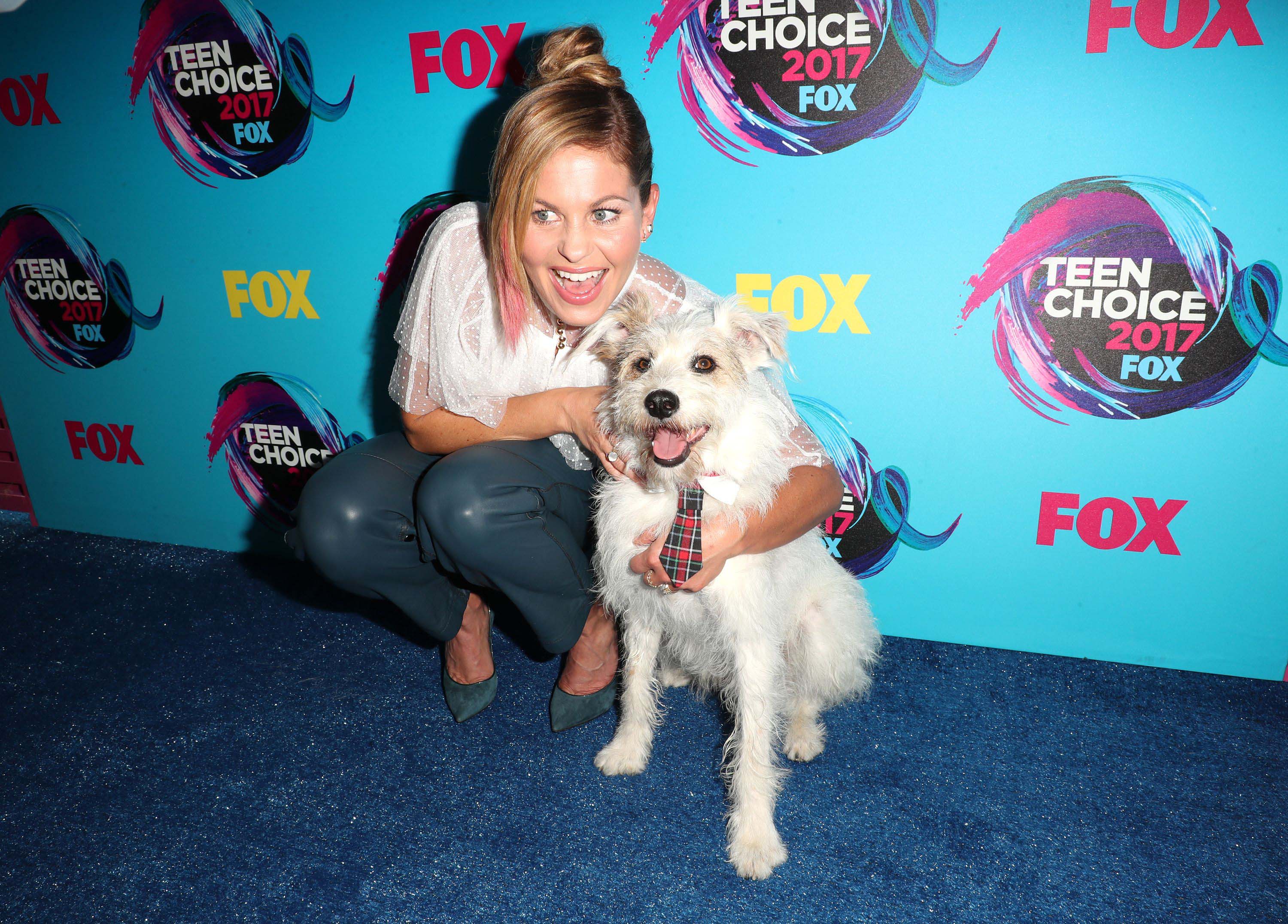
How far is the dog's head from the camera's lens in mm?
1693

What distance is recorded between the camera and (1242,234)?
6.96 ft

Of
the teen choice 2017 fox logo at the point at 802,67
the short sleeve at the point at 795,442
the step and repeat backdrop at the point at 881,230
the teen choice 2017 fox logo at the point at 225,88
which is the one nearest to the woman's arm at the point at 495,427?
the short sleeve at the point at 795,442

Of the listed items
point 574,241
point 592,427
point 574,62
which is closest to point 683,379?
point 592,427

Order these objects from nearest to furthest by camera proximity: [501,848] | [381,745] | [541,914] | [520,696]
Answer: [541,914] → [501,848] → [381,745] → [520,696]

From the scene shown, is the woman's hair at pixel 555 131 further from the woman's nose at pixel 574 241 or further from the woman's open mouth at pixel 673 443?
the woman's open mouth at pixel 673 443

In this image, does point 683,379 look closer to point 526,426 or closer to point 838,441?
point 526,426

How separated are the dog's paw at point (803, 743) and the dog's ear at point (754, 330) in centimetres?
115

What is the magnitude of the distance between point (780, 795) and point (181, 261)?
10.2 ft

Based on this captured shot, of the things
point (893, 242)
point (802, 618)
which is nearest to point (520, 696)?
point (802, 618)

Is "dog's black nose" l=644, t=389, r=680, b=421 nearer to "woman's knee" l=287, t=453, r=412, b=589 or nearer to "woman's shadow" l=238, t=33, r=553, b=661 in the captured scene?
"woman's knee" l=287, t=453, r=412, b=589

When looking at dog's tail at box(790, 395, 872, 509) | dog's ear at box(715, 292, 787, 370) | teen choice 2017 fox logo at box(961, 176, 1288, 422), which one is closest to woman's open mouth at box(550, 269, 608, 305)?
dog's ear at box(715, 292, 787, 370)

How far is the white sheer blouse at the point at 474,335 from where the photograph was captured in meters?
2.12

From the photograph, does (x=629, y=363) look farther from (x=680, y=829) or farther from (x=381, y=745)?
(x=381, y=745)

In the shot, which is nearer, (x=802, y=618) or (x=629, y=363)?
(x=629, y=363)
